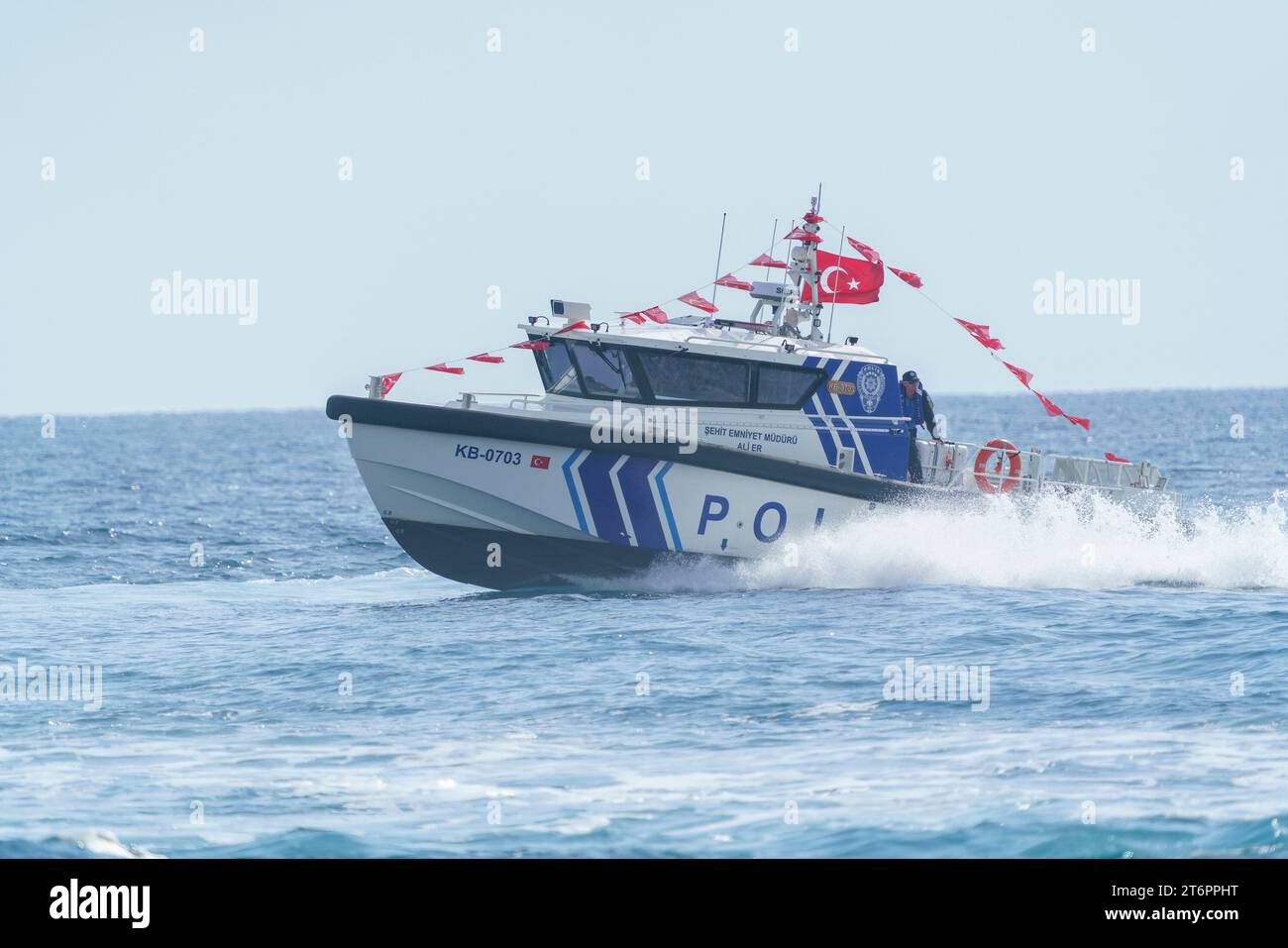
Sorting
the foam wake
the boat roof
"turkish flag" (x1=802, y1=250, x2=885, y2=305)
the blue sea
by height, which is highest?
"turkish flag" (x1=802, y1=250, x2=885, y2=305)

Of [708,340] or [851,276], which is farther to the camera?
[851,276]

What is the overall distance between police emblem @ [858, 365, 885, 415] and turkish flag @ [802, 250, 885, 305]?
1373 millimetres

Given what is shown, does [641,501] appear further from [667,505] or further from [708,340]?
[708,340]

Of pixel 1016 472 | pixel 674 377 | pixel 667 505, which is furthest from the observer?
pixel 1016 472

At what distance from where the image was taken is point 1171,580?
1733cm

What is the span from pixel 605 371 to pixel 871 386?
2.89m

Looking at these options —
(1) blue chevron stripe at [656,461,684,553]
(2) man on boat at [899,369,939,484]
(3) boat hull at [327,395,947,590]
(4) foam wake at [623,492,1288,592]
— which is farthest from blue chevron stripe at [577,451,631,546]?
(2) man on boat at [899,369,939,484]

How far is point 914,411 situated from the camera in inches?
672

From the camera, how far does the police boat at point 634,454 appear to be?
1588cm

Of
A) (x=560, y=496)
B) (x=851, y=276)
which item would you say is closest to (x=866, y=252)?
(x=851, y=276)

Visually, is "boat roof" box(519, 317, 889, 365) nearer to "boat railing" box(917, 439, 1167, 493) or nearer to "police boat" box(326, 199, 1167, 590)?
"police boat" box(326, 199, 1167, 590)

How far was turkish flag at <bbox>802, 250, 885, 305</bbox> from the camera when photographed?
17.8 meters

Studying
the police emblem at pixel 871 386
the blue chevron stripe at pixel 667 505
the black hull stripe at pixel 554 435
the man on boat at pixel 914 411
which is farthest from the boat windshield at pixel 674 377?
the man on boat at pixel 914 411
